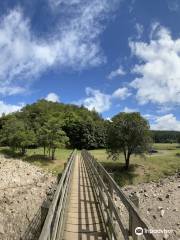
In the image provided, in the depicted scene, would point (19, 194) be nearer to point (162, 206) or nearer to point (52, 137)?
point (162, 206)

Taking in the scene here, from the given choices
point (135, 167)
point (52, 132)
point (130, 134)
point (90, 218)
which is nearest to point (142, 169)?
point (135, 167)

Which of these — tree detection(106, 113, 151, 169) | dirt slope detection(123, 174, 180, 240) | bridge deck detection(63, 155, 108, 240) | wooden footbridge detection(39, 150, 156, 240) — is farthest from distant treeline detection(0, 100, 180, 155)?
wooden footbridge detection(39, 150, 156, 240)

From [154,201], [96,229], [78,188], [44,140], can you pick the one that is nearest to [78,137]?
[44,140]

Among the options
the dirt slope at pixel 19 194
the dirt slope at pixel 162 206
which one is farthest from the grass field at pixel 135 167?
the dirt slope at pixel 19 194

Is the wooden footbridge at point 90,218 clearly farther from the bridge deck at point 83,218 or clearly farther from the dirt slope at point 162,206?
the dirt slope at point 162,206

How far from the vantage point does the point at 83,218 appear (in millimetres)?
8172

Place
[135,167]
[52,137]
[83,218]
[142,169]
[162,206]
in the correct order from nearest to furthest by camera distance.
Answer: [83,218] → [162,206] → [142,169] → [135,167] → [52,137]

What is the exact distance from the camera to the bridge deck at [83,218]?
22.7ft

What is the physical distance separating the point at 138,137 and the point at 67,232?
2663 centimetres

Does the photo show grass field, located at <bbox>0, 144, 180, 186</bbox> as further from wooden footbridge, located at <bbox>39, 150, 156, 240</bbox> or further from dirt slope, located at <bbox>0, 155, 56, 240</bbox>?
wooden footbridge, located at <bbox>39, 150, 156, 240</bbox>

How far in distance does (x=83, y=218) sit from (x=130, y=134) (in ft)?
83.2

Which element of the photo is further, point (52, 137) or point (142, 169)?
point (52, 137)

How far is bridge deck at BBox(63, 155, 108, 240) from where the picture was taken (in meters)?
6.91

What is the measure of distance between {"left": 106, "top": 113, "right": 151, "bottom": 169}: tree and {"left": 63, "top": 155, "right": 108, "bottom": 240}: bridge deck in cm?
2152
